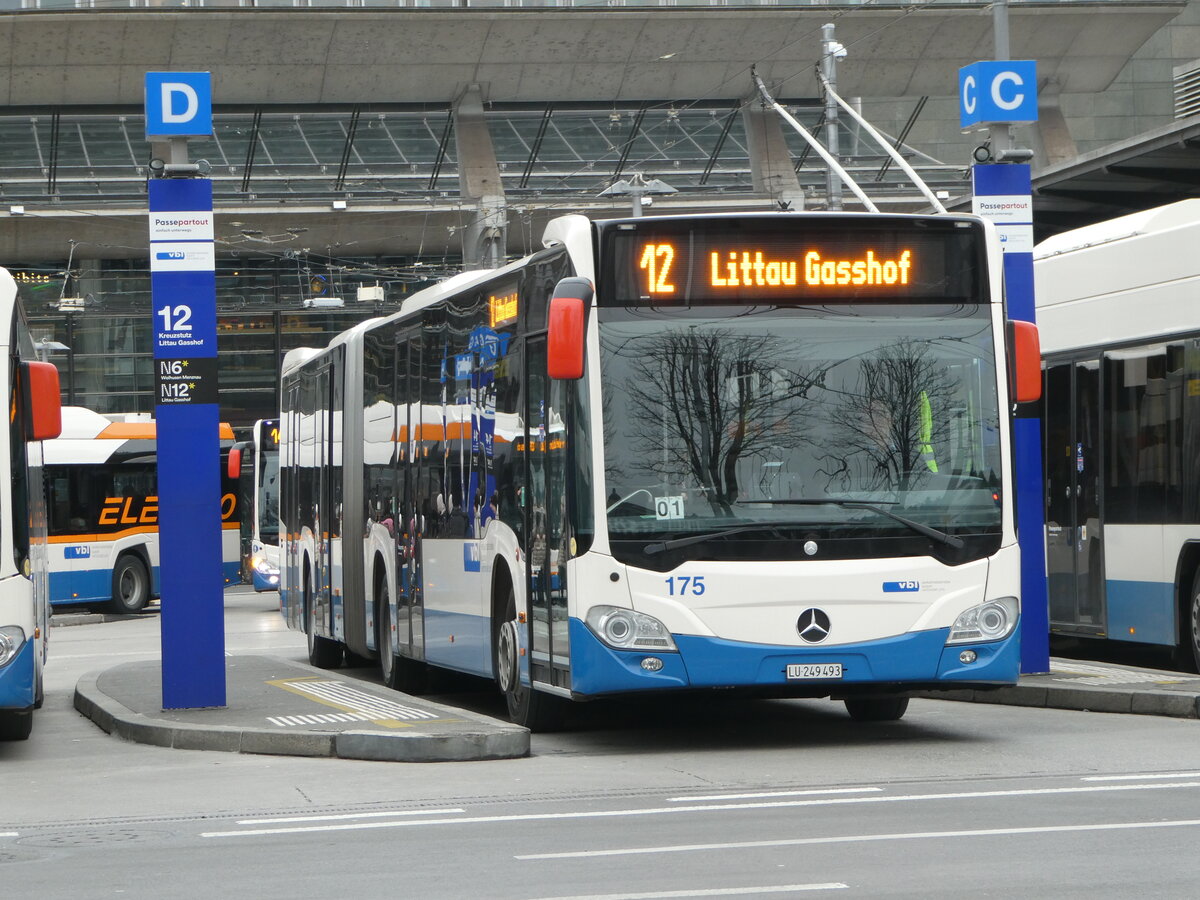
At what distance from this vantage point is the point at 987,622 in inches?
468

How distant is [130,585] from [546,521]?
85.4 feet

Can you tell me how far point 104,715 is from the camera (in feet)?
48.5

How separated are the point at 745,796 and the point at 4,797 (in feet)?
13.3

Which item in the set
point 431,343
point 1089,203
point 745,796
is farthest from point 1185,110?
point 745,796

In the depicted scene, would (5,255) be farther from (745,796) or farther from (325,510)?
(745,796)

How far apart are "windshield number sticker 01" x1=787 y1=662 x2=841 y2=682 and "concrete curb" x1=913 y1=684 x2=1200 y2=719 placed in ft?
3.67

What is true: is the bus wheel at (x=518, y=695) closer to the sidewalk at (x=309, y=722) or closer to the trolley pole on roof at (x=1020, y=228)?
the sidewalk at (x=309, y=722)

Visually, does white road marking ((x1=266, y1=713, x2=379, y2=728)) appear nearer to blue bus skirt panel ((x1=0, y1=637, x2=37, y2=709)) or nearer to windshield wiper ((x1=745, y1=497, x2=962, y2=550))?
blue bus skirt panel ((x1=0, y1=637, x2=37, y2=709))

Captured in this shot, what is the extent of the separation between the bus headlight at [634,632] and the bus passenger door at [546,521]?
37cm

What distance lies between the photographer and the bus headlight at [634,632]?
37.8 feet

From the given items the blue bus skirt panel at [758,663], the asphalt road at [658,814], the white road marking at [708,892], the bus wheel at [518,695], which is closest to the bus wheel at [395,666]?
the asphalt road at [658,814]

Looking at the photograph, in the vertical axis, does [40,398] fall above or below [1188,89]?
below

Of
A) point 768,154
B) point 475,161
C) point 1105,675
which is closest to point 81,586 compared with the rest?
point 475,161

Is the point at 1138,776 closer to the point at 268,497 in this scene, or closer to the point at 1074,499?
the point at 1074,499
